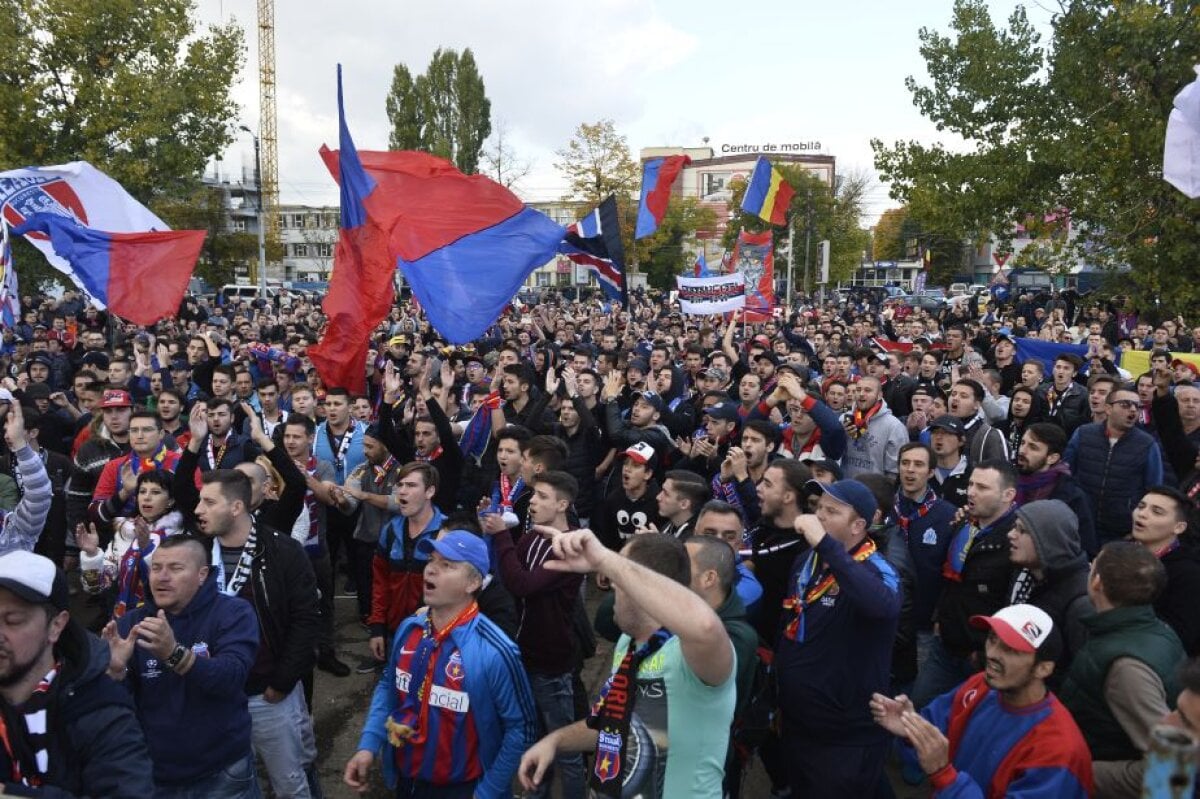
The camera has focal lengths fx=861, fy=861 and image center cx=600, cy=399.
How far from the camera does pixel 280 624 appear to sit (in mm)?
4207

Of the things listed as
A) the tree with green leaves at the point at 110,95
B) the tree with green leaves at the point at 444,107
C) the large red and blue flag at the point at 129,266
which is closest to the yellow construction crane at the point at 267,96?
the tree with green leaves at the point at 444,107

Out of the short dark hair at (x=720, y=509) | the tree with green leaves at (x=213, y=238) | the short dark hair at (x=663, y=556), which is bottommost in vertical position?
the short dark hair at (x=720, y=509)

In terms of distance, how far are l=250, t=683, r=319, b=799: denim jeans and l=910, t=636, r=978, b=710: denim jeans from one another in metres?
3.43

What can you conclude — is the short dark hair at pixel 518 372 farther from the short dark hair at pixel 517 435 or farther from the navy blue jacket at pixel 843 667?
the navy blue jacket at pixel 843 667

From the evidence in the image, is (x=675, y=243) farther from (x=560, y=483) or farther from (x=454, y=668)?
(x=454, y=668)

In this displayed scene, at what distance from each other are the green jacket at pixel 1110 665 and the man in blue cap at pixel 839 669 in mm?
701

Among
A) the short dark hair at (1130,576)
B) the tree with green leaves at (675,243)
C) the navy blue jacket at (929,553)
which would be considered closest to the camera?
the short dark hair at (1130,576)

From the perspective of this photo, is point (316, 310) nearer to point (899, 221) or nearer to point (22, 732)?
point (22, 732)

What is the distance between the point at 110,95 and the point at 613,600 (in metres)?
27.5

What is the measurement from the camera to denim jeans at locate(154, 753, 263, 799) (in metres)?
3.45

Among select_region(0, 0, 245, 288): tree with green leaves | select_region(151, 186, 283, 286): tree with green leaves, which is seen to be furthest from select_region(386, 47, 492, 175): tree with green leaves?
select_region(0, 0, 245, 288): tree with green leaves

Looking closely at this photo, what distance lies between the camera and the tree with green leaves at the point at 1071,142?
1266cm

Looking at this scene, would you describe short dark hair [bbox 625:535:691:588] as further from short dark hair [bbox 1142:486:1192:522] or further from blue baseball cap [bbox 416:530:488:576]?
short dark hair [bbox 1142:486:1192:522]

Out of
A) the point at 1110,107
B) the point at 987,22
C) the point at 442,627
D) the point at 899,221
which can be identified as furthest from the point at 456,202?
the point at 899,221
